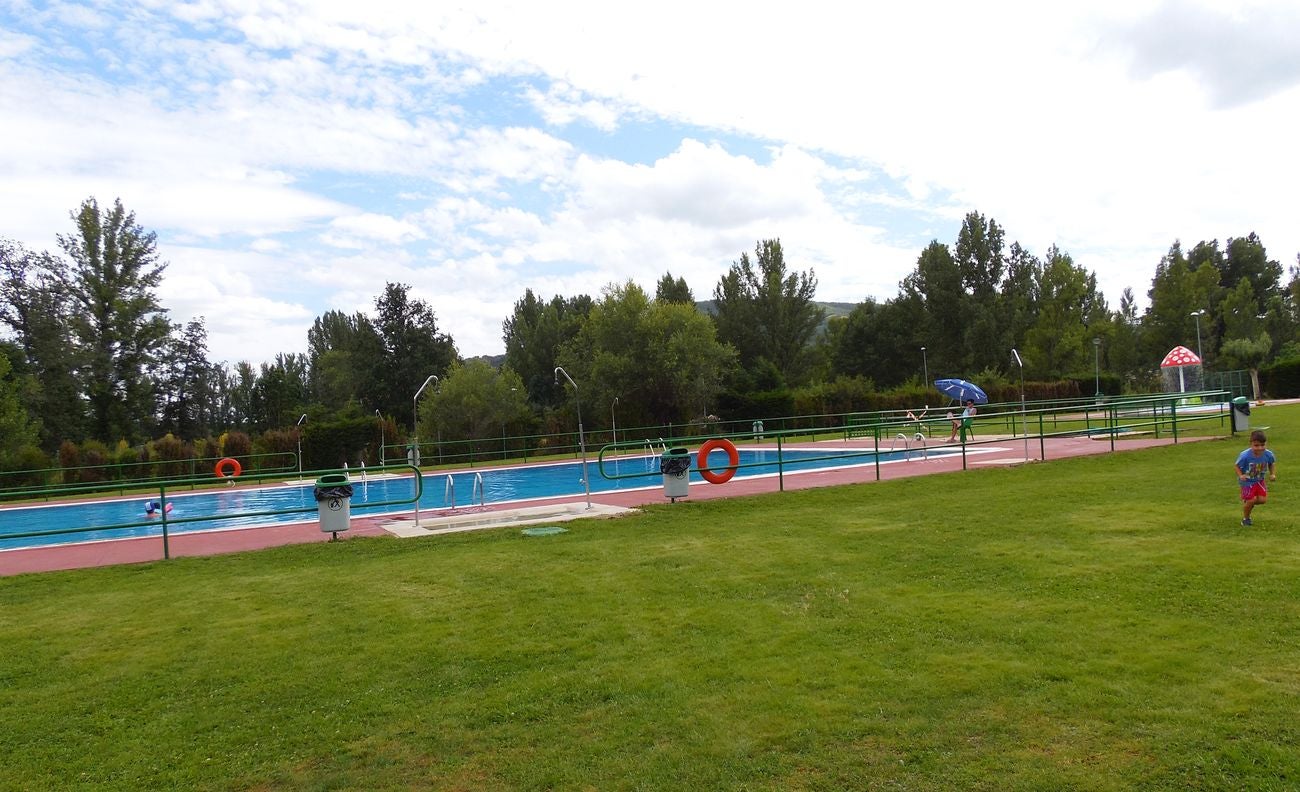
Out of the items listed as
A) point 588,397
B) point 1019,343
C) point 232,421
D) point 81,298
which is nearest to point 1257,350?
point 1019,343

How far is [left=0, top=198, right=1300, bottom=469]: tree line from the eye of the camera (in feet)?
137

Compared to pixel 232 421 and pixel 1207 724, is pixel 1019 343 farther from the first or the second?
pixel 232 421

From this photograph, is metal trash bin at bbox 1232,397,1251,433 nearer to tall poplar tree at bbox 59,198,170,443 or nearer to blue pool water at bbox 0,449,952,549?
blue pool water at bbox 0,449,952,549

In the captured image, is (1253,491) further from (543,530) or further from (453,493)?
(453,493)

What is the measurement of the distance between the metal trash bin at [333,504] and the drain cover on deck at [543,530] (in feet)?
8.98

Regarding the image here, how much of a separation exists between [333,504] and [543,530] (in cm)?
319

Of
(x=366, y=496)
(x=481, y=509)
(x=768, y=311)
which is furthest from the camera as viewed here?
(x=768, y=311)

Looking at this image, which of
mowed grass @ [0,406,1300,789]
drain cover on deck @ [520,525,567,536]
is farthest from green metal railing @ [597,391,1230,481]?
mowed grass @ [0,406,1300,789]

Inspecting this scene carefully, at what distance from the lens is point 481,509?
1578cm

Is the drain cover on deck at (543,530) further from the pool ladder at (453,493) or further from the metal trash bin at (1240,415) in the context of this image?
the metal trash bin at (1240,415)

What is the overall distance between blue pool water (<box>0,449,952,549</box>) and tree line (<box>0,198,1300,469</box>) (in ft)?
23.6

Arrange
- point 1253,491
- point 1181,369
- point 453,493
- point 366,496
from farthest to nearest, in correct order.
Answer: point 1181,369
point 366,496
point 453,493
point 1253,491

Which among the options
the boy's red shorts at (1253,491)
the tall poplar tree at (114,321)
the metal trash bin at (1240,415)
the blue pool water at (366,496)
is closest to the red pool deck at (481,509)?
the blue pool water at (366,496)

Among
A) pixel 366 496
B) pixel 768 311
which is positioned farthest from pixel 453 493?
pixel 768 311
